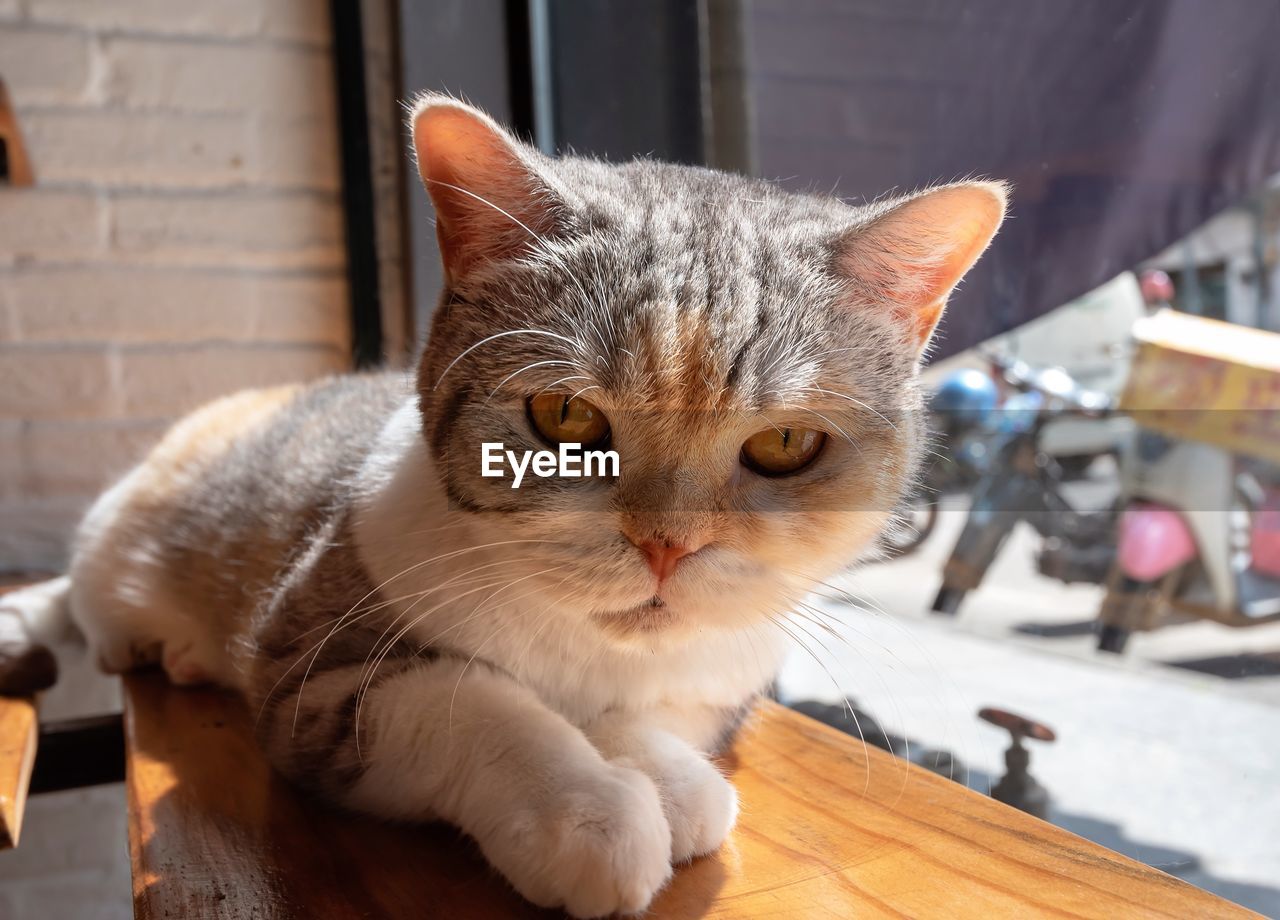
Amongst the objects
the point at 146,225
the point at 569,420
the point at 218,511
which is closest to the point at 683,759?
the point at 569,420

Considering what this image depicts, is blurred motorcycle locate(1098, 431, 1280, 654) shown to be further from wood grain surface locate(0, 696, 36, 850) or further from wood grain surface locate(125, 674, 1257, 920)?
wood grain surface locate(0, 696, 36, 850)

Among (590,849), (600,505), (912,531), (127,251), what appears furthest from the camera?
(127,251)

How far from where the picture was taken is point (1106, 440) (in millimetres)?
907

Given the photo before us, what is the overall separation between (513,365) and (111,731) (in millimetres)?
853

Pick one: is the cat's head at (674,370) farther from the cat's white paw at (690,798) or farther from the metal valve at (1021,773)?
the metal valve at (1021,773)

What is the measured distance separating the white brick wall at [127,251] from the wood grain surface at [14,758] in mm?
652

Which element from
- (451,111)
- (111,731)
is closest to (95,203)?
(111,731)

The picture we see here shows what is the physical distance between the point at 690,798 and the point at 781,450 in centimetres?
27

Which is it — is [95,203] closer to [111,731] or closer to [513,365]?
[111,731]

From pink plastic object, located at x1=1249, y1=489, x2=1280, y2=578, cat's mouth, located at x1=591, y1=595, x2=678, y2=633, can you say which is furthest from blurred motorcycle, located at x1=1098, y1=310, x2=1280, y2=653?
cat's mouth, located at x1=591, y1=595, x2=678, y2=633

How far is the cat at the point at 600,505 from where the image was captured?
70 cm

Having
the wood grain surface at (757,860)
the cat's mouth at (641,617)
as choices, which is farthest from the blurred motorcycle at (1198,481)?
the cat's mouth at (641,617)

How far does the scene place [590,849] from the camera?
61cm

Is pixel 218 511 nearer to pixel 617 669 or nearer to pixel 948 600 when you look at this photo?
pixel 617 669
